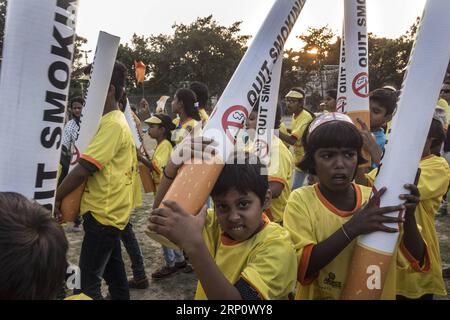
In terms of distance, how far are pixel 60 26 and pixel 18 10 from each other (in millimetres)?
128

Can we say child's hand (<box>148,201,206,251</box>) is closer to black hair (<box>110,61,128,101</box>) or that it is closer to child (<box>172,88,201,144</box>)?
black hair (<box>110,61,128,101</box>)

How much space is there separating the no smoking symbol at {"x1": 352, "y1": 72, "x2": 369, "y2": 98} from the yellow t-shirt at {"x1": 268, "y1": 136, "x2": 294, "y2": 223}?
0.87m

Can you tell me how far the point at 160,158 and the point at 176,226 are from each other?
345 centimetres

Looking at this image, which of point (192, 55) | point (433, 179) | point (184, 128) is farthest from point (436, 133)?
point (192, 55)

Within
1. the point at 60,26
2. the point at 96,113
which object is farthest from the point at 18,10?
the point at 96,113

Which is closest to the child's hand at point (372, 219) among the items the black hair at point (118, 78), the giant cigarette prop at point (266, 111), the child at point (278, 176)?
the giant cigarette prop at point (266, 111)

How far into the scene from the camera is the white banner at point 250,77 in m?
1.42

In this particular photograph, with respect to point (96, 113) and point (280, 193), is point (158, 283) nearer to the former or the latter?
point (280, 193)

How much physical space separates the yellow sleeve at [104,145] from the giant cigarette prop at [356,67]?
1583mm

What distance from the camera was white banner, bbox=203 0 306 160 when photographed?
4.66 feet

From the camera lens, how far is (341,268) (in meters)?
1.62

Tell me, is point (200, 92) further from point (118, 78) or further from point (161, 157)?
point (118, 78)

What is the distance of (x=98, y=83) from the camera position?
2035mm

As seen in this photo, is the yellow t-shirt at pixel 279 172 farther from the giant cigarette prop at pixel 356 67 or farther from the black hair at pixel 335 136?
the black hair at pixel 335 136
